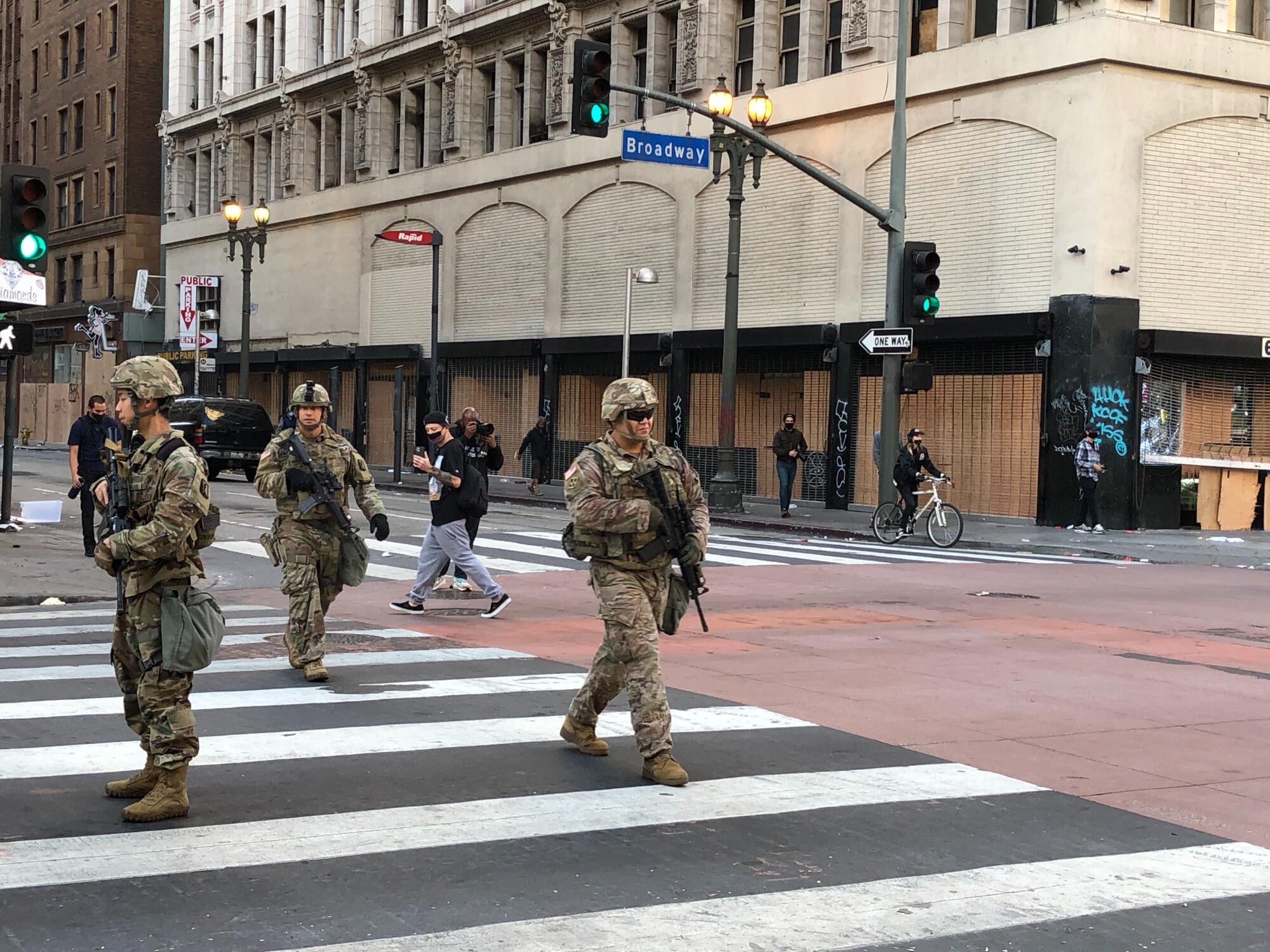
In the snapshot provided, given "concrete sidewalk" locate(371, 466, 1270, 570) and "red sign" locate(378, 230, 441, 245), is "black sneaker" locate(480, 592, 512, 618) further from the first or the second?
"red sign" locate(378, 230, 441, 245)

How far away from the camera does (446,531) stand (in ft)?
43.9

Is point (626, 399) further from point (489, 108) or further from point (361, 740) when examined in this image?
point (489, 108)

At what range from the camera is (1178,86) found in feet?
88.1

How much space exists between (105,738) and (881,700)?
4556 millimetres

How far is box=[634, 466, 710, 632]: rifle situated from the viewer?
735 centimetres

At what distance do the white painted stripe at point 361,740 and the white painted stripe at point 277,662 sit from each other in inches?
72.1

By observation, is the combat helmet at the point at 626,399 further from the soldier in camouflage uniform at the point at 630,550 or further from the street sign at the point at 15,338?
the street sign at the point at 15,338

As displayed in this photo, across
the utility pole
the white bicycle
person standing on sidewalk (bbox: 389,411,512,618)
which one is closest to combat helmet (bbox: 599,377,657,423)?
person standing on sidewalk (bbox: 389,411,512,618)

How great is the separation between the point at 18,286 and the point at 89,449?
2877 millimetres

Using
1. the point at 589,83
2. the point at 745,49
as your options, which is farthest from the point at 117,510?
the point at 745,49

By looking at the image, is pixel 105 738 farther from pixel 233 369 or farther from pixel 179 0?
pixel 179 0

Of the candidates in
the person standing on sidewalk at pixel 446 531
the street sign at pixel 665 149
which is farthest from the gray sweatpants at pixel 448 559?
the street sign at pixel 665 149

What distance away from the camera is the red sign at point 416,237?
119 feet

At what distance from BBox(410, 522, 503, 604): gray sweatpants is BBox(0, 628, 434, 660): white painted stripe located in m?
0.97
